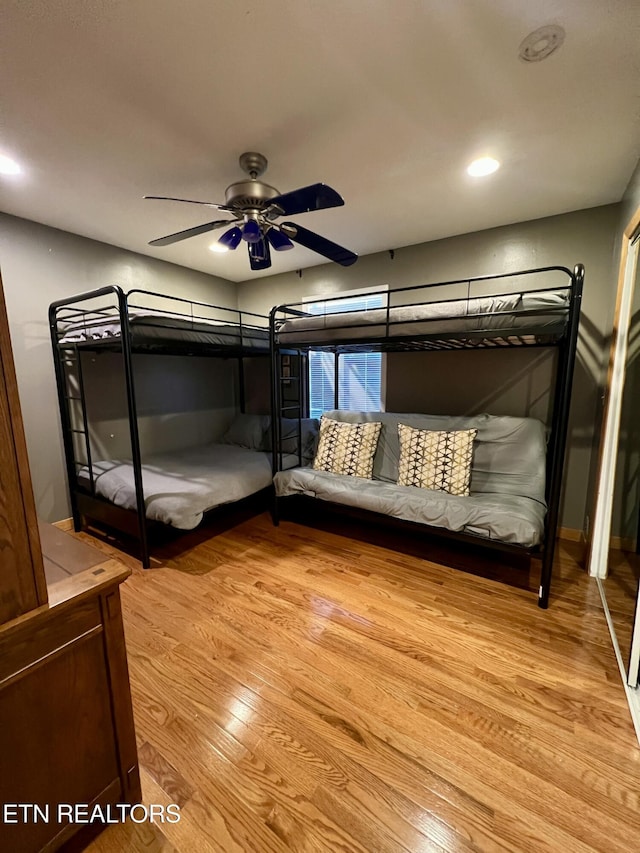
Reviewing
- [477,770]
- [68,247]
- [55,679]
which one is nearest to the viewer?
[55,679]

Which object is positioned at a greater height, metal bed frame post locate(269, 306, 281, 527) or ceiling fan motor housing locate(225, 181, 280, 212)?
ceiling fan motor housing locate(225, 181, 280, 212)

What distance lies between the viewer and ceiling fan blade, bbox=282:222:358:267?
195 centimetres

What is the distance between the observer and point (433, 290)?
319 centimetres

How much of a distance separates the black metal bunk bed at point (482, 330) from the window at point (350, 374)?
0.87ft

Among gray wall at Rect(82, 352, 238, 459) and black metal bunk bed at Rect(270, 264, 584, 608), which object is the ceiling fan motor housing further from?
gray wall at Rect(82, 352, 238, 459)

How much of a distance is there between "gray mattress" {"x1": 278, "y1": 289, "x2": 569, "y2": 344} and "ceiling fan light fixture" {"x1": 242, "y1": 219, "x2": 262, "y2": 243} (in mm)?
862

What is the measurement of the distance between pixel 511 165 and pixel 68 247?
10.9 feet

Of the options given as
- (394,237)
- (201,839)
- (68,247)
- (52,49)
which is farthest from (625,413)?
(68,247)

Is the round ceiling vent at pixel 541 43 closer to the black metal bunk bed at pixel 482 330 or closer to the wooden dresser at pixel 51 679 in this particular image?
the black metal bunk bed at pixel 482 330

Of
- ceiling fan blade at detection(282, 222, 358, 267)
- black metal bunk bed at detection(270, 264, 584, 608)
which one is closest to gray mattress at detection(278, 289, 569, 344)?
black metal bunk bed at detection(270, 264, 584, 608)

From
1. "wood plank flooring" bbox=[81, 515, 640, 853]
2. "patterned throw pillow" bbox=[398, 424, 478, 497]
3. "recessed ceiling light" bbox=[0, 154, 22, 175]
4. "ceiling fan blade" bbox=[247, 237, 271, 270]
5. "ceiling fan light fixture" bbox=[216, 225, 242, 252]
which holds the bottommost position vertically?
"wood plank flooring" bbox=[81, 515, 640, 853]

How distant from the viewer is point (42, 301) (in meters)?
2.77

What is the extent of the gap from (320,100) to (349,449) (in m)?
2.24

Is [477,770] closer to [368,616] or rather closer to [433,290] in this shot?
[368,616]
